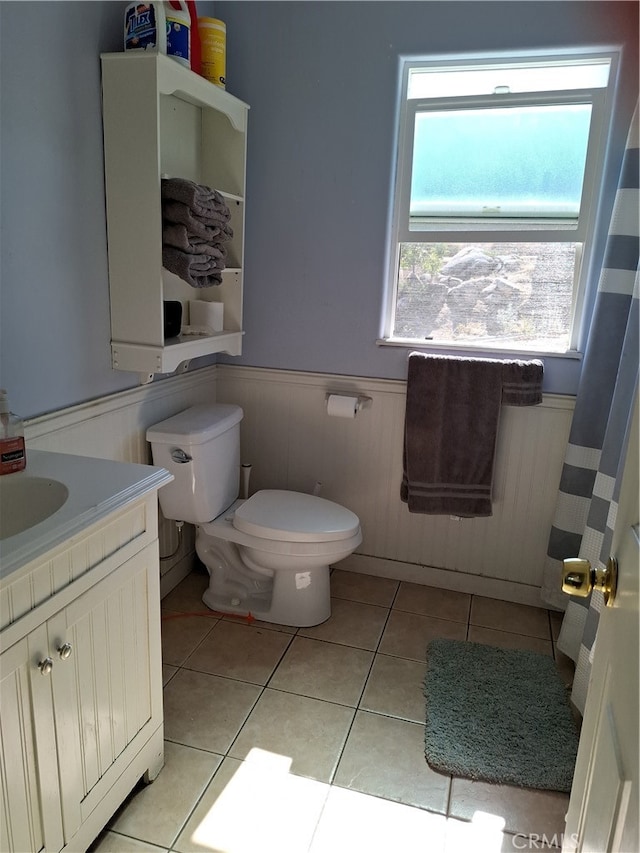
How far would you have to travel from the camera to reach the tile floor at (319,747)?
154 cm

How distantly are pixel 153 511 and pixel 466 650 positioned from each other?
133 centimetres

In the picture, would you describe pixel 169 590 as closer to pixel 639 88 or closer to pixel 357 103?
pixel 357 103

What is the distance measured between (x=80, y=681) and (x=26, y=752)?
0.54ft

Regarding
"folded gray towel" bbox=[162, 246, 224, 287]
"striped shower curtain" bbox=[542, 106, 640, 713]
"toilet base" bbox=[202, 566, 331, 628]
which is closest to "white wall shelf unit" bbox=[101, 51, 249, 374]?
"folded gray towel" bbox=[162, 246, 224, 287]

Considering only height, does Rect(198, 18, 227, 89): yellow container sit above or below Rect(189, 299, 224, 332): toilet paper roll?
above

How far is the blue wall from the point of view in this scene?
160 cm

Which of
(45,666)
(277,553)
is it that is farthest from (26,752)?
(277,553)

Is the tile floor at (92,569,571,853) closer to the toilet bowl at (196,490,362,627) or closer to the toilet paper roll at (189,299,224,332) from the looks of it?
the toilet bowl at (196,490,362,627)

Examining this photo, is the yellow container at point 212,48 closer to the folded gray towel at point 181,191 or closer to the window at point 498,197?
the folded gray towel at point 181,191

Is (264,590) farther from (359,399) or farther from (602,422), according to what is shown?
(602,422)

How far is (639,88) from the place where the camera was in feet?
6.70

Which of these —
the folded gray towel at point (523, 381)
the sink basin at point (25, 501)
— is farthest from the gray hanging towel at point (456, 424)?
the sink basin at point (25, 501)

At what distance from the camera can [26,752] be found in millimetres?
1149

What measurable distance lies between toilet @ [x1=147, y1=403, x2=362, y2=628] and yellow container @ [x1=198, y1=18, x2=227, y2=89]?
45.9 inches
